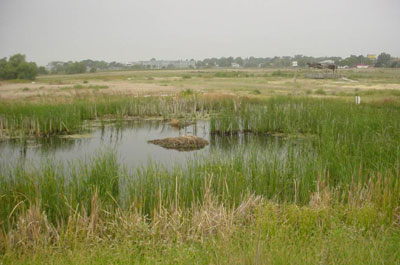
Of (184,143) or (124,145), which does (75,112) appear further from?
(184,143)

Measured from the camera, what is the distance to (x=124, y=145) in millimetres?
11727

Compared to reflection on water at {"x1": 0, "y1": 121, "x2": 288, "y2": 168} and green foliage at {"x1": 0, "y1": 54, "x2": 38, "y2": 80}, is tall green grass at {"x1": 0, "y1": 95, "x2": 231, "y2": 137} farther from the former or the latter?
green foliage at {"x1": 0, "y1": 54, "x2": 38, "y2": 80}

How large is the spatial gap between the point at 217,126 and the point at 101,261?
32.4 feet

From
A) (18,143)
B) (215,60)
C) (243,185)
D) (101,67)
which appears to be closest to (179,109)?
(18,143)

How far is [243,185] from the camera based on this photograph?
5.64 meters

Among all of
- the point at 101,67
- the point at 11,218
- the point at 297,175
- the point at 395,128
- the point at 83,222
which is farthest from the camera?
the point at 101,67

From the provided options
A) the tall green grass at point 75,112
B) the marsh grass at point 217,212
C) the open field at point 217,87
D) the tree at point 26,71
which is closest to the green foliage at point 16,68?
the tree at point 26,71

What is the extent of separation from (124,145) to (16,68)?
103 ft

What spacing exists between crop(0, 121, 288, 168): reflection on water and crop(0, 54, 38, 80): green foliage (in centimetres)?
2685

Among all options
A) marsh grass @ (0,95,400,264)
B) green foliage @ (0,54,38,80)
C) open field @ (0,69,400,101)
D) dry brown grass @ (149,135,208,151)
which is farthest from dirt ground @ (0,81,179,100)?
marsh grass @ (0,95,400,264)

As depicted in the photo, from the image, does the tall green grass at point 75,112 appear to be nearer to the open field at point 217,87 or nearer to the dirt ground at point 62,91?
the open field at point 217,87

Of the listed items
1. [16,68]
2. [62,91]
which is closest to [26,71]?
[16,68]

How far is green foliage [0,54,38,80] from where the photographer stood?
3577cm

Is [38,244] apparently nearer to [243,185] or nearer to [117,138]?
[243,185]
